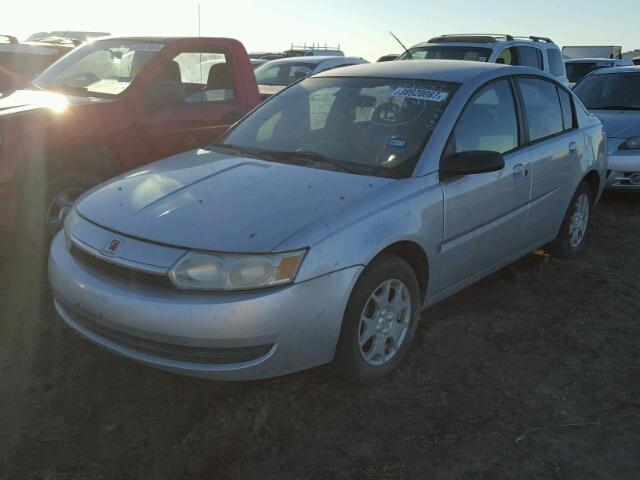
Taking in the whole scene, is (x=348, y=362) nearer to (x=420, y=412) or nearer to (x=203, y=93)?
(x=420, y=412)

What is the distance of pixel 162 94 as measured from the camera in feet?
17.6

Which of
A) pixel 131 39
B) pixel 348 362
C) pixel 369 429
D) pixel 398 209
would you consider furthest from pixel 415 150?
pixel 131 39

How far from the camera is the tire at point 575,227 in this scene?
511 centimetres

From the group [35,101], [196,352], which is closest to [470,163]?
[196,352]

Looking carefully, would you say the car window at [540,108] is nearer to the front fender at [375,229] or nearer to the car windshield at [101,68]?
the front fender at [375,229]

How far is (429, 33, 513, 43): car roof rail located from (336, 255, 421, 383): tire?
8056mm

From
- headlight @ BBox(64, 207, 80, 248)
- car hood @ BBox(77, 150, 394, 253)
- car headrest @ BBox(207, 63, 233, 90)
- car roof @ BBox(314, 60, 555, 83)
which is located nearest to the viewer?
car hood @ BBox(77, 150, 394, 253)

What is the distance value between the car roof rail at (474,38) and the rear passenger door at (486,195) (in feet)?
22.1

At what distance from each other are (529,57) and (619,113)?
3.19 meters

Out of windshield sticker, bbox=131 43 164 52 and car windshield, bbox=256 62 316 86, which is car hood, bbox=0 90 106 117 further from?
car windshield, bbox=256 62 316 86

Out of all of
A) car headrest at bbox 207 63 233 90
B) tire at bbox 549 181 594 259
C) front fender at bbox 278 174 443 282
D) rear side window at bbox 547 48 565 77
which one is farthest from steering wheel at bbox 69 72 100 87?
rear side window at bbox 547 48 565 77

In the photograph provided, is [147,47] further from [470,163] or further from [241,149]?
[470,163]

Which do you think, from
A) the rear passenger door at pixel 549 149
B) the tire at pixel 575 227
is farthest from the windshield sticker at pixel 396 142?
the tire at pixel 575 227

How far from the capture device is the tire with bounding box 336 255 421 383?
3.08m
